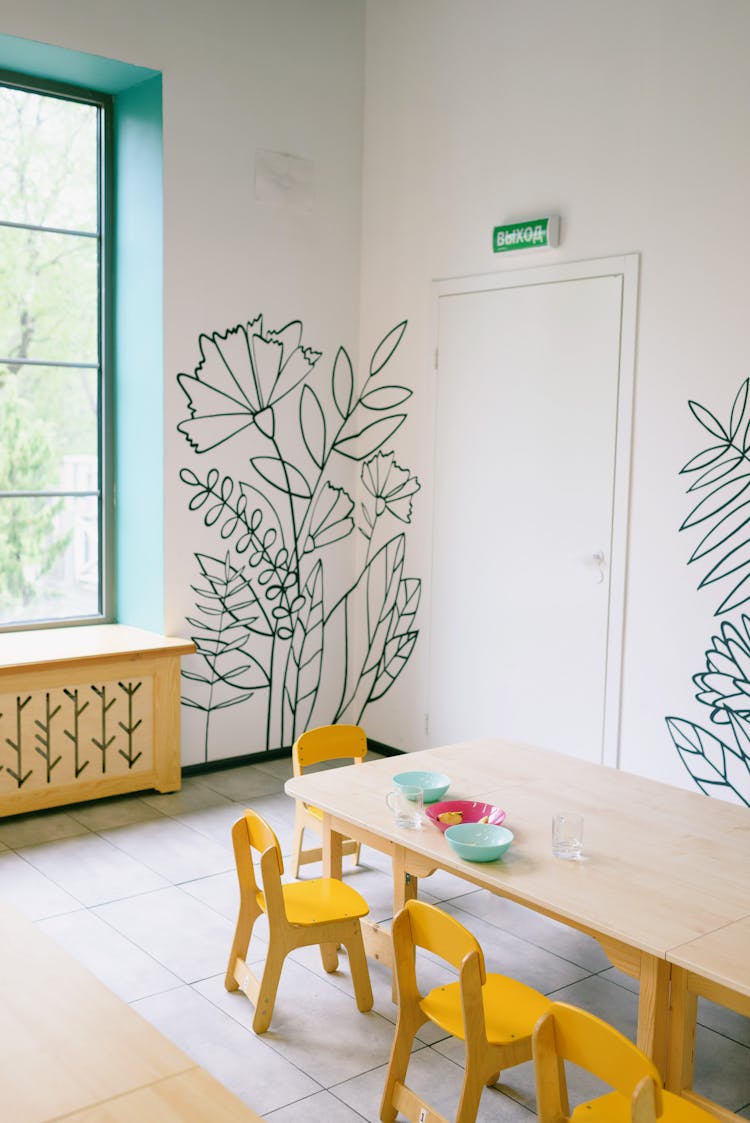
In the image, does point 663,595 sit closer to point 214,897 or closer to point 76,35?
point 214,897

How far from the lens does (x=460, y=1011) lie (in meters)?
2.53

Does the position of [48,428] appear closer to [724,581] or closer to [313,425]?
[313,425]

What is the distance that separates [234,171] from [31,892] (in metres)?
3.32

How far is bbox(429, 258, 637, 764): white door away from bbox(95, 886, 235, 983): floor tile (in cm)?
177

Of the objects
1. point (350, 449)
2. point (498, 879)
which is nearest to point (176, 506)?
point (350, 449)

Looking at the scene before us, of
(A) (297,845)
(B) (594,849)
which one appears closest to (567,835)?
(B) (594,849)

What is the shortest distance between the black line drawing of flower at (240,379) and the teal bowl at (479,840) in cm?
285

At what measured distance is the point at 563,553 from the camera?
4.71 metres

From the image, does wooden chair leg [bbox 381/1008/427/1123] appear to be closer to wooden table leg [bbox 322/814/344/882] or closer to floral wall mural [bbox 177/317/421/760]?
wooden table leg [bbox 322/814/344/882]

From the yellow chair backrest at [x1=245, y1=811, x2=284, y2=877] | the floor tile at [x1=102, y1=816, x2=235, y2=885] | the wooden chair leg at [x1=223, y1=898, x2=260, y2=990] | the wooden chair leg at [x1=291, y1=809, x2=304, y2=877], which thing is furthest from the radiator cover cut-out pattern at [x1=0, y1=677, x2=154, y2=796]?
the yellow chair backrest at [x1=245, y1=811, x2=284, y2=877]

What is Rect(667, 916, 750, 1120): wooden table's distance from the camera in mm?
2131

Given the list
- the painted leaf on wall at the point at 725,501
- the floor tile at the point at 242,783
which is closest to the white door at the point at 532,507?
the painted leaf on wall at the point at 725,501

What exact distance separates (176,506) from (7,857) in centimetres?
173

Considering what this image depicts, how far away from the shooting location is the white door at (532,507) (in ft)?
14.8
